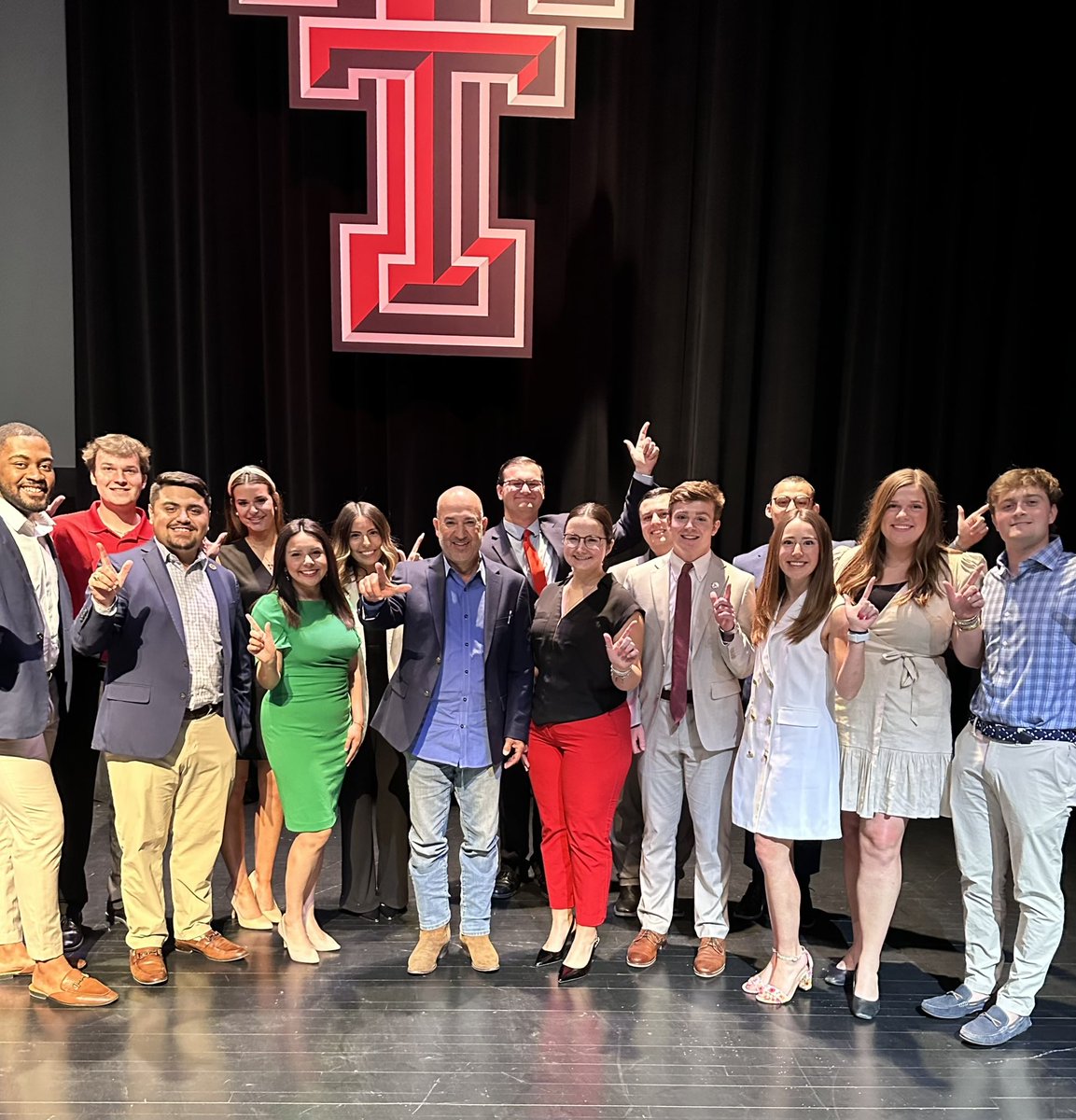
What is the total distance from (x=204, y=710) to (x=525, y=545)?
136 cm

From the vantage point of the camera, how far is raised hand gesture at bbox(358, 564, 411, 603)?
287 centimetres

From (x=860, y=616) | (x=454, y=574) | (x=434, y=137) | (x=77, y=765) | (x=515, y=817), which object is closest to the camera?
(x=860, y=616)

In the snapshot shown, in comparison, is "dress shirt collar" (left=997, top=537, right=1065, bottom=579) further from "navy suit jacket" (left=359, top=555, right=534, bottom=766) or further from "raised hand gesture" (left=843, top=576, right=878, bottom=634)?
"navy suit jacket" (left=359, top=555, right=534, bottom=766)

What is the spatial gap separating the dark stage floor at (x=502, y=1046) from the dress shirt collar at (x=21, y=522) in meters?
1.49

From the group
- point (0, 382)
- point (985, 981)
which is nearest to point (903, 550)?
point (985, 981)

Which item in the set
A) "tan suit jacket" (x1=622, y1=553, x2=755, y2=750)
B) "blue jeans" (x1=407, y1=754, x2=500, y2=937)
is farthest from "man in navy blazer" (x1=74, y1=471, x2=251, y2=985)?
"tan suit jacket" (x1=622, y1=553, x2=755, y2=750)

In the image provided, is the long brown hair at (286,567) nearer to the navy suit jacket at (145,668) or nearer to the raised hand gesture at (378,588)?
the raised hand gesture at (378,588)

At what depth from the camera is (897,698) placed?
9.25ft

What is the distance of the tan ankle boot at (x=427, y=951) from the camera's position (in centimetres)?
304

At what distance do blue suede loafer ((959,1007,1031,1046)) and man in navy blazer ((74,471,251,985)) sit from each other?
2.39 meters

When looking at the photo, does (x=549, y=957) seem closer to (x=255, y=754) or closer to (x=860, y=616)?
(x=255, y=754)

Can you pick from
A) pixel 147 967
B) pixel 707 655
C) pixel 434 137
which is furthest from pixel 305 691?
pixel 434 137

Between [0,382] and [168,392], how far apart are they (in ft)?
3.84

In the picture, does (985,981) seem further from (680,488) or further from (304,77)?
(304,77)
